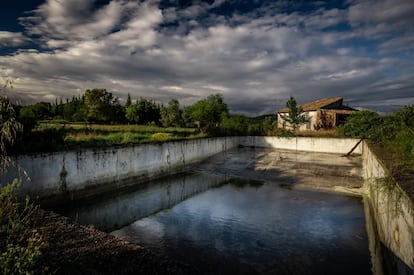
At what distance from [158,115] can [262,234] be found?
169 feet

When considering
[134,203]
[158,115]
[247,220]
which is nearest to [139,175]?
[134,203]

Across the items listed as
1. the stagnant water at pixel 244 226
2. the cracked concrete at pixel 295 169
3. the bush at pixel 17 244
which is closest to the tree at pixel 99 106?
the cracked concrete at pixel 295 169

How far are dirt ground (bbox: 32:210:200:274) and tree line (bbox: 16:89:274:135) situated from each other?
18.9 ft

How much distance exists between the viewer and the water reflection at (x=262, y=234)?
470 cm

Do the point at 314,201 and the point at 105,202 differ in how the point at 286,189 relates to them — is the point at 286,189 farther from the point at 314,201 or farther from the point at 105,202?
the point at 105,202

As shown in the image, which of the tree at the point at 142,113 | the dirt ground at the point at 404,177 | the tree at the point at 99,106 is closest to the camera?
the dirt ground at the point at 404,177

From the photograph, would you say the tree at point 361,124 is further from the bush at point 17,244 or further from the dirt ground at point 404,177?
the bush at point 17,244

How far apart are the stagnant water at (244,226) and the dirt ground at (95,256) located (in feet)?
6.56

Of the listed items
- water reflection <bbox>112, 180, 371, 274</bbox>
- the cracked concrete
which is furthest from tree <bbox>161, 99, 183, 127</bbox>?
water reflection <bbox>112, 180, 371, 274</bbox>

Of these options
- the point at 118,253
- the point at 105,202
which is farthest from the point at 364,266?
the point at 105,202

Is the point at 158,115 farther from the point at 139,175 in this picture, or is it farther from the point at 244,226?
the point at 244,226

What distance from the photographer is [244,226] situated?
643 cm

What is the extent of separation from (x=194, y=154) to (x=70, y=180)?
8057mm

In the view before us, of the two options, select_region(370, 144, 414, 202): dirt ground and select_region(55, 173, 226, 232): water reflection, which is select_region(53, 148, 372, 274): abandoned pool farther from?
select_region(370, 144, 414, 202): dirt ground
